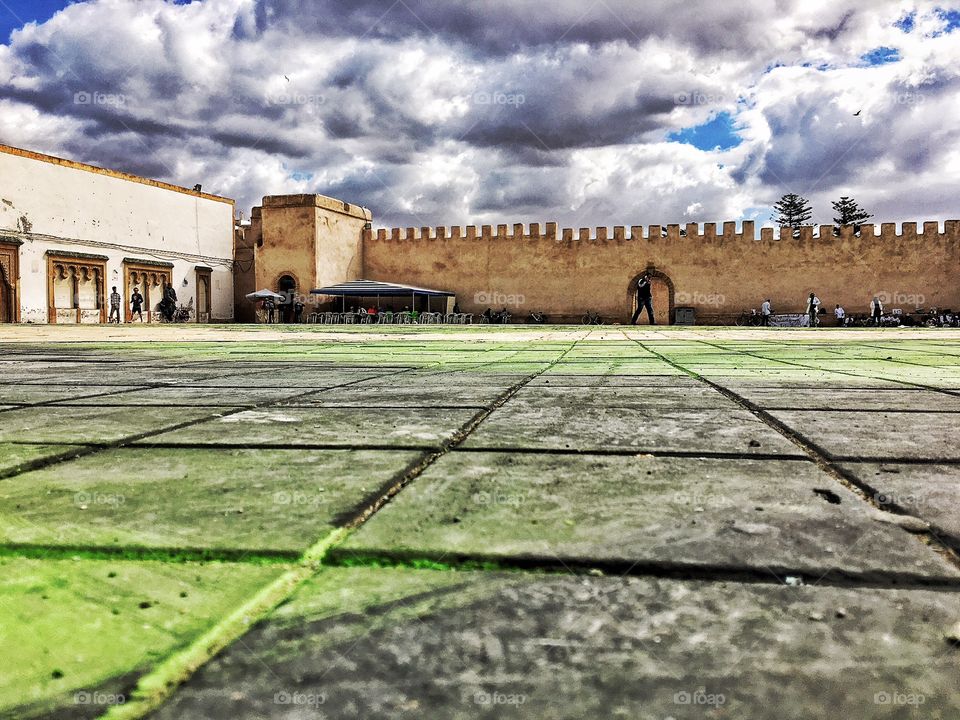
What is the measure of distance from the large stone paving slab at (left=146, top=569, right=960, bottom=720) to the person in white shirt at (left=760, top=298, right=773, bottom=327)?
25.6 meters

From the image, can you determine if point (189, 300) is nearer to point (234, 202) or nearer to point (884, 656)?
point (234, 202)

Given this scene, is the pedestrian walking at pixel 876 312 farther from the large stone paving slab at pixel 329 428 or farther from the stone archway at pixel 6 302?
the stone archway at pixel 6 302

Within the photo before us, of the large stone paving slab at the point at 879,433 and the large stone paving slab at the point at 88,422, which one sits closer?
the large stone paving slab at the point at 879,433

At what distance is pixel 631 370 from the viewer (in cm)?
443

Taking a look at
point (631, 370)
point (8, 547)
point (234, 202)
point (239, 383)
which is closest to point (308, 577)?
point (8, 547)

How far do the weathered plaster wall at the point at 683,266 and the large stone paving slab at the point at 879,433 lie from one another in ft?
82.8

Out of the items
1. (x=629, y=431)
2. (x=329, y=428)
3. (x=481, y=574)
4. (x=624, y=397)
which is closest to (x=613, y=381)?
(x=624, y=397)

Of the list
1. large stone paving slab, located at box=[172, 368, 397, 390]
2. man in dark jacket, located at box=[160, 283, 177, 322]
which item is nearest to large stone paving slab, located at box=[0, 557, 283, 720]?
large stone paving slab, located at box=[172, 368, 397, 390]

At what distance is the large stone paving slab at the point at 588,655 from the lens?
61cm

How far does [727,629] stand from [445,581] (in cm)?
33

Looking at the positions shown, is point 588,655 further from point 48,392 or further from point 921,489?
point 48,392

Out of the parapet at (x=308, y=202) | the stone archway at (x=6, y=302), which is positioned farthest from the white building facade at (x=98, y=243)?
the parapet at (x=308, y=202)

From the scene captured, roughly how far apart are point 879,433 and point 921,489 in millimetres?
725

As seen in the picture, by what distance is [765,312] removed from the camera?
24469mm
